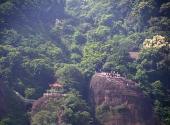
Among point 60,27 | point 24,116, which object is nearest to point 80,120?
point 24,116

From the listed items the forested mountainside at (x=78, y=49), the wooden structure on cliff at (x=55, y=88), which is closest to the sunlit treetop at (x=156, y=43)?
the forested mountainside at (x=78, y=49)

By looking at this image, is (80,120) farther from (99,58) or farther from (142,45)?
(142,45)

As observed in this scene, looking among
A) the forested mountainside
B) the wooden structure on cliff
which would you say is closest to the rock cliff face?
the forested mountainside

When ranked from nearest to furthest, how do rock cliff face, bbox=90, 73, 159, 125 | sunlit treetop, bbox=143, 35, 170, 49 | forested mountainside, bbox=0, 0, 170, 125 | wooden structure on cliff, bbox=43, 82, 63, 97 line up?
rock cliff face, bbox=90, 73, 159, 125
forested mountainside, bbox=0, 0, 170, 125
wooden structure on cliff, bbox=43, 82, 63, 97
sunlit treetop, bbox=143, 35, 170, 49

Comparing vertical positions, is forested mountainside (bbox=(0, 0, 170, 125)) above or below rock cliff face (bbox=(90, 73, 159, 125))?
above

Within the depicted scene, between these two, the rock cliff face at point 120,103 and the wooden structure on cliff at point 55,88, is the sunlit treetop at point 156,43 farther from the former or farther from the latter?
the wooden structure on cliff at point 55,88

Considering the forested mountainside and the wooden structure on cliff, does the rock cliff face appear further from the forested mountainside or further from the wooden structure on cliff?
the wooden structure on cliff
